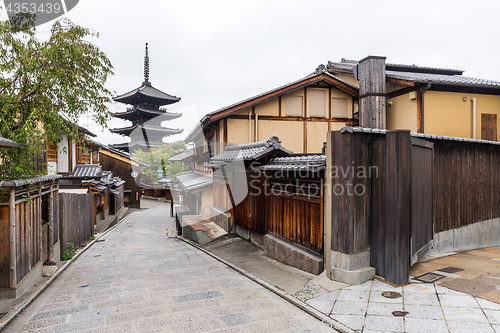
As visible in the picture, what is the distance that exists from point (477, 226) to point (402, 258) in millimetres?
5354

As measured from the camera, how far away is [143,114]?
4688cm

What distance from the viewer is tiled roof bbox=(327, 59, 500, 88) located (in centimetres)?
1385

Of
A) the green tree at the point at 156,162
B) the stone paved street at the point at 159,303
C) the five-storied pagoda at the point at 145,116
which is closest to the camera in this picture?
the stone paved street at the point at 159,303

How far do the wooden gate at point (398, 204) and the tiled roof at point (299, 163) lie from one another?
1.31 meters

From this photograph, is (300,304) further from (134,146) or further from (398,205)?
(134,146)

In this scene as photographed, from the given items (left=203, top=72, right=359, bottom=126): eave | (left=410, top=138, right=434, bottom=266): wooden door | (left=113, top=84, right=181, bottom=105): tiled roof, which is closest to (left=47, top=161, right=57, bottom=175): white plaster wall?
(left=203, top=72, right=359, bottom=126): eave

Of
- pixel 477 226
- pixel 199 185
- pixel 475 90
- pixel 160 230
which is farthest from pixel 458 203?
pixel 160 230

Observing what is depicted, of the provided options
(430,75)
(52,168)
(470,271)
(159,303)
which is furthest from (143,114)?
(470,271)

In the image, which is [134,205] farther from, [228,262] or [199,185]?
[228,262]

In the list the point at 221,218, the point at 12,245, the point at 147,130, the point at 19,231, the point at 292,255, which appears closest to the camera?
the point at 12,245

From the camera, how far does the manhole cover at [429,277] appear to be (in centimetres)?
669

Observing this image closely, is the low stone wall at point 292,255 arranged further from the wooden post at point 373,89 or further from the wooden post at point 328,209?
the wooden post at point 373,89

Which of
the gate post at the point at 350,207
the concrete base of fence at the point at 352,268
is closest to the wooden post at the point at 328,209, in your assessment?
the gate post at the point at 350,207

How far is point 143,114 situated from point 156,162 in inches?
323
